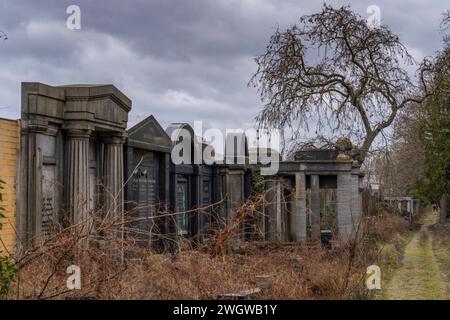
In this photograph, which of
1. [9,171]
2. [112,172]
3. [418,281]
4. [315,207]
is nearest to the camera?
[9,171]

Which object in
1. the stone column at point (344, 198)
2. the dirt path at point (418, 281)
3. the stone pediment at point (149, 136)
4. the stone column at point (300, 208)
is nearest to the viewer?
the dirt path at point (418, 281)

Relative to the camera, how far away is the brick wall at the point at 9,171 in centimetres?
665

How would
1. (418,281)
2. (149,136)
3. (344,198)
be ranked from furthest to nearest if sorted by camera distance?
(344,198) → (149,136) → (418,281)

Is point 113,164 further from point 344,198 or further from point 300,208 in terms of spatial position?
point 344,198

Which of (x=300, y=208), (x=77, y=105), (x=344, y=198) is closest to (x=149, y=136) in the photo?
(x=77, y=105)

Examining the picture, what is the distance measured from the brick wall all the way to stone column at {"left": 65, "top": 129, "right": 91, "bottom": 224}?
840 mm

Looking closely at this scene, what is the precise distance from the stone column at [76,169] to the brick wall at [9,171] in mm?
840

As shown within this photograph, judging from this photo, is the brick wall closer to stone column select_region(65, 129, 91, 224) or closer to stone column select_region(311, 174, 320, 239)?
stone column select_region(65, 129, 91, 224)

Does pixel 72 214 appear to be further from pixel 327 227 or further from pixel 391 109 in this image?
pixel 391 109

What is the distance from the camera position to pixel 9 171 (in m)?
6.75

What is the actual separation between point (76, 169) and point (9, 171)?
1022 mm

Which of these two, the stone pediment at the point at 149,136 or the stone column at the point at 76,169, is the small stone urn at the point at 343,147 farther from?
the stone column at the point at 76,169

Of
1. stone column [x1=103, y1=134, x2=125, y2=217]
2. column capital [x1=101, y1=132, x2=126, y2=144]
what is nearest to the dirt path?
stone column [x1=103, y1=134, x2=125, y2=217]

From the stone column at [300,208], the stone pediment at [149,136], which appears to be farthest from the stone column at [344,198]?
the stone pediment at [149,136]
